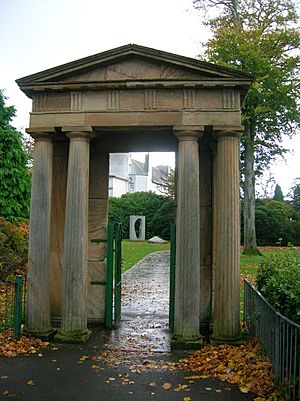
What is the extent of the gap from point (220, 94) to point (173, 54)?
120 centimetres

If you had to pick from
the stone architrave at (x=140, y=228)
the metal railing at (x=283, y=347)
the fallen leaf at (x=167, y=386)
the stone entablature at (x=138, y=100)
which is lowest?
the fallen leaf at (x=167, y=386)

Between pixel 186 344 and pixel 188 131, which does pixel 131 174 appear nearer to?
pixel 188 131

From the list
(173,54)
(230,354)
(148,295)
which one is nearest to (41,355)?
(230,354)

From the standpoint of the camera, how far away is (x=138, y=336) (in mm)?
9203

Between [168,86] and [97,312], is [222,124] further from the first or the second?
[97,312]

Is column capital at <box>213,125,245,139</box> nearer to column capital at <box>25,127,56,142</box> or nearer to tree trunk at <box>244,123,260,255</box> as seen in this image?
column capital at <box>25,127,56,142</box>

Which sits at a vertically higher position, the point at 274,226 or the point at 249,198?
the point at 249,198

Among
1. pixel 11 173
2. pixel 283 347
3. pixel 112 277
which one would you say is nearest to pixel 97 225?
pixel 112 277

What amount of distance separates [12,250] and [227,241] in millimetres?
9280

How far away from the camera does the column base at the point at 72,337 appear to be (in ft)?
27.6

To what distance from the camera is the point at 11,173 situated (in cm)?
1734

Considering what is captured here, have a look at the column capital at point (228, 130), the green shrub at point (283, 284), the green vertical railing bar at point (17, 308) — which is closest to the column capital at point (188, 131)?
the column capital at point (228, 130)

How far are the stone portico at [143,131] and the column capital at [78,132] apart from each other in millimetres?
20

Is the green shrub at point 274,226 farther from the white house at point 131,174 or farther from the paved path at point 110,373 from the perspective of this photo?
the paved path at point 110,373
